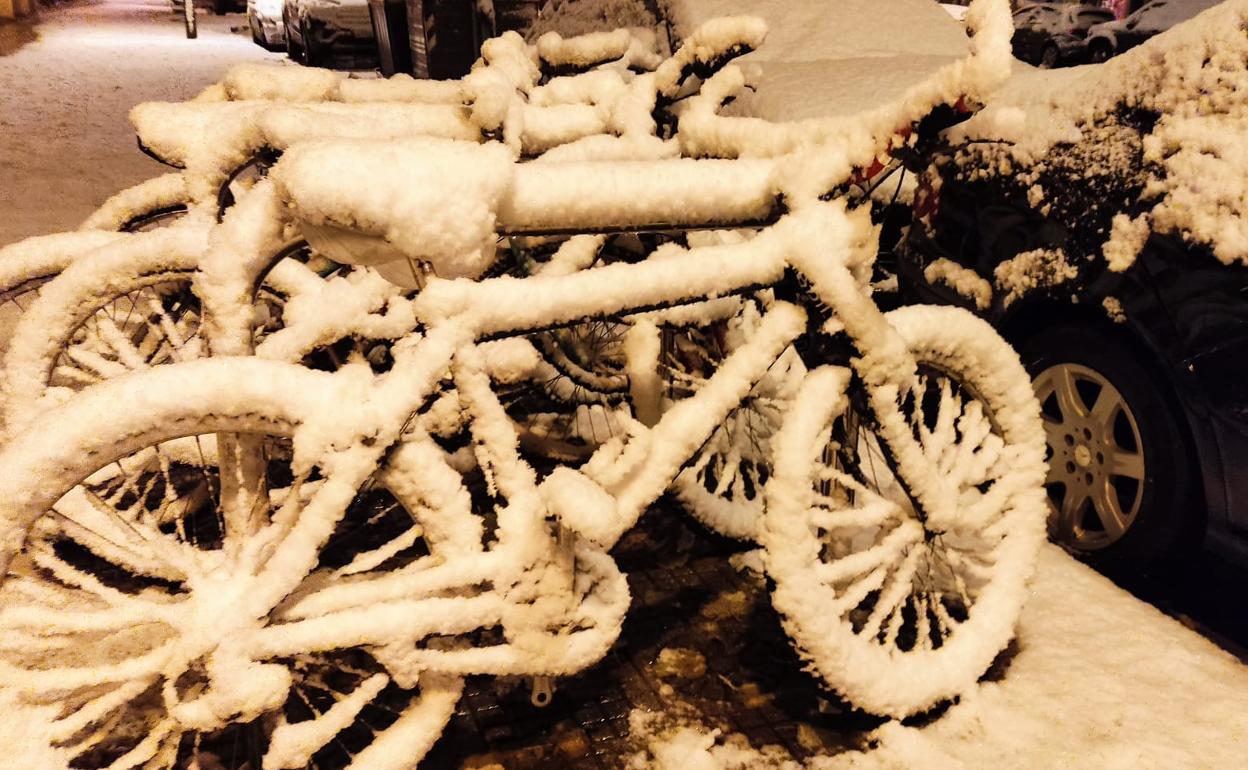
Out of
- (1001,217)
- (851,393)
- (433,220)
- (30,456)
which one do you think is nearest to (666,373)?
(851,393)

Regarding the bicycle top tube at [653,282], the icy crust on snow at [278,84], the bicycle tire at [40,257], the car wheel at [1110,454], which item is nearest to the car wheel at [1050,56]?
the car wheel at [1110,454]

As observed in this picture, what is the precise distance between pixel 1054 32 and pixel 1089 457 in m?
13.3

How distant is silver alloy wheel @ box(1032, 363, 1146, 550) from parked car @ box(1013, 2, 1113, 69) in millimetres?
12013

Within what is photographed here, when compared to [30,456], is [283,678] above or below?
below

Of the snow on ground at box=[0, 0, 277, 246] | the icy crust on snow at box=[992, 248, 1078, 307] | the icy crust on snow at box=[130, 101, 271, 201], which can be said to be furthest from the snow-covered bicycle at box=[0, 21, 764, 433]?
the snow on ground at box=[0, 0, 277, 246]

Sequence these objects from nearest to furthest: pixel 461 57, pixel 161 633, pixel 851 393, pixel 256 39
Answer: pixel 851 393
pixel 161 633
pixel 461 57
pixel 256 39

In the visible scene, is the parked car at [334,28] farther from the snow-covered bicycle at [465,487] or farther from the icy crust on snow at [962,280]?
the snow-covered bicycle at [465,487]

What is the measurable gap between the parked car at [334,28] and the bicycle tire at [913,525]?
41.2 feet

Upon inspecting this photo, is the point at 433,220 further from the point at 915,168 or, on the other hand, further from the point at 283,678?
the point at 915,168

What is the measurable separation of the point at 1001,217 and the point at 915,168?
84 cm

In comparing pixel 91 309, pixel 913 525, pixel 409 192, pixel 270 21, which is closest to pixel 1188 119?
pixel 913 525

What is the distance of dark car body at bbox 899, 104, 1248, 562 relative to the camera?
7.40 feet

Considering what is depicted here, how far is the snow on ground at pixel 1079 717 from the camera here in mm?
2129

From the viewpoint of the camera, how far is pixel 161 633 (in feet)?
7.39
